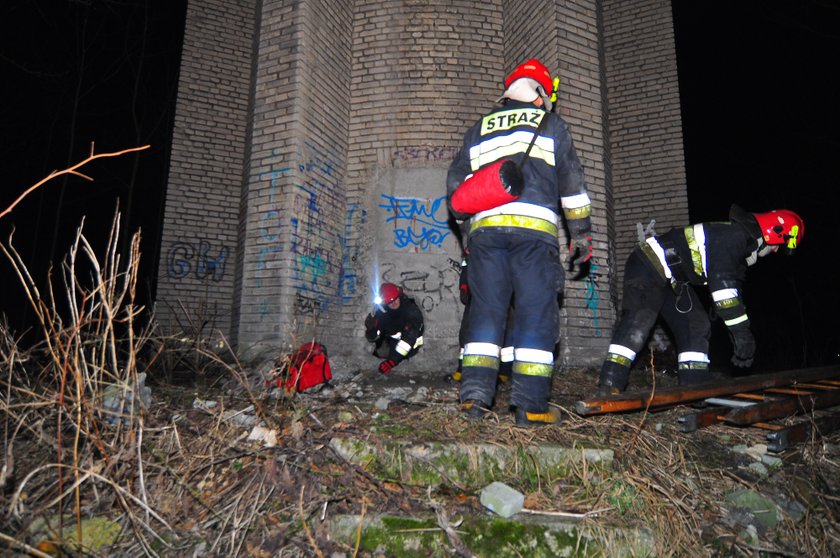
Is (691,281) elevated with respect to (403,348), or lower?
elevated

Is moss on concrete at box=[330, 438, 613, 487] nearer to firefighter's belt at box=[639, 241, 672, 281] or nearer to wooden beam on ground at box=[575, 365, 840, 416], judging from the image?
wooden beam on ground at box=[575, 365, 840, 416]

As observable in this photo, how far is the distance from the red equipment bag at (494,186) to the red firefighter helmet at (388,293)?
279 cm

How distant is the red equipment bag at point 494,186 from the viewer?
2477 mm

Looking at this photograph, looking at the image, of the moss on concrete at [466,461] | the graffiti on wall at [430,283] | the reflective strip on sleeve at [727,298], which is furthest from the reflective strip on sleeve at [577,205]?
the graffiti on wall at [430,283]

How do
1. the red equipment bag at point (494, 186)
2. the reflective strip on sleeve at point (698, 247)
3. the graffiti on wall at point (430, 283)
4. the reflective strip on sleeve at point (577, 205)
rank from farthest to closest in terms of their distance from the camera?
1. the graffiti on wall at point (430, 283)
2. the reflective strip on sleeve at point (698, 247)
3. the reflective strip on sleeve at point (577, 205)
4. the red equipment bag at point (494, 186)

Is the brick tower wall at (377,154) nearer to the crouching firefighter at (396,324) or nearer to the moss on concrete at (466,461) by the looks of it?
the crouching firefighter at (396,324)

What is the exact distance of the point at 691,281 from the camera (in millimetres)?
3748

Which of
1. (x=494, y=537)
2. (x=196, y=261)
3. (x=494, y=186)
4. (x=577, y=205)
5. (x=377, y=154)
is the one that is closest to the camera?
(x=494, y=537)

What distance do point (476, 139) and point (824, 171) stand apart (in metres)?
14.6

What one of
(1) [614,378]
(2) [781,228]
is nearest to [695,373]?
(1) [614,378]

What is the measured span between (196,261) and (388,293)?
12.4ft

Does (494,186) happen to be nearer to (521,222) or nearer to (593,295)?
(521,222)

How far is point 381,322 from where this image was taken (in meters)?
5.55

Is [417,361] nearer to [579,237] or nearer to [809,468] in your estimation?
[579,237]
